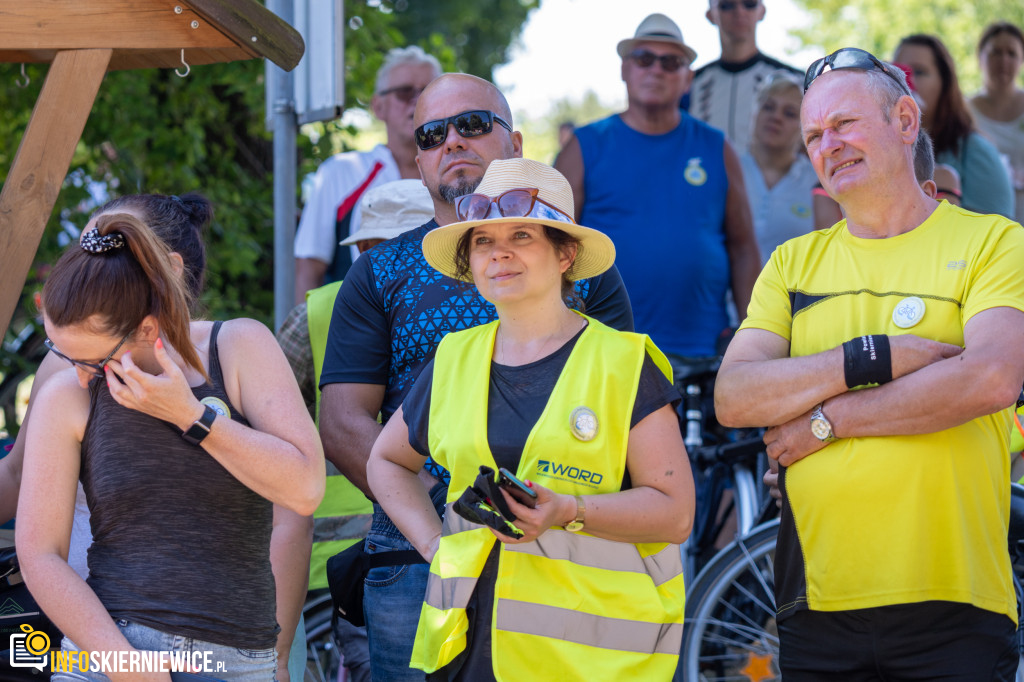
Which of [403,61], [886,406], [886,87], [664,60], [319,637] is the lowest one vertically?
[319,637]

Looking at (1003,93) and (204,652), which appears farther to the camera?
(1003,93)

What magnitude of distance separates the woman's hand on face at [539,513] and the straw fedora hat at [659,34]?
353 cm

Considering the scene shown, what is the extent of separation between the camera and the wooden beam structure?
321 centimetres

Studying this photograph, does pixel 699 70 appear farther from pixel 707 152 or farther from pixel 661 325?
pixel 661 325

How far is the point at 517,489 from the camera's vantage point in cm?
218

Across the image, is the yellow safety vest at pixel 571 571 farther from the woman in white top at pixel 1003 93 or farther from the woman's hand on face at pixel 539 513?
the woman in white top at pixel 1003 93

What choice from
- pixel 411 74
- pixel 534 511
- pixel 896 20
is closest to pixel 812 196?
pixel 411 74

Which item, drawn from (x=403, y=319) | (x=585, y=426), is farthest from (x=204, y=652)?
(x=403, y=319)

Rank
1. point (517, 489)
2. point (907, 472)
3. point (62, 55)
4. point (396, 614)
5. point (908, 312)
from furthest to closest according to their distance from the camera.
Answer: point (62, 55) → point (396, 614) → point (908, 312) → point (907, 472) → point (517, 489)

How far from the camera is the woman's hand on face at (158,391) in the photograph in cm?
239

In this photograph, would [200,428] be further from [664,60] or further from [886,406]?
[664,60]

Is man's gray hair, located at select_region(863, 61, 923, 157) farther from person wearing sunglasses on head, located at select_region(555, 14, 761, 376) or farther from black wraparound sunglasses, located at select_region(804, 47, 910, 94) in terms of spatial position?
person wearing sunglasses on head, located at select_region(555, 14, 761, 376)

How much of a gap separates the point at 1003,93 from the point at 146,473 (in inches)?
262

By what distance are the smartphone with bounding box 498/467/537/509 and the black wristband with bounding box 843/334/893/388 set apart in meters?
0.90
